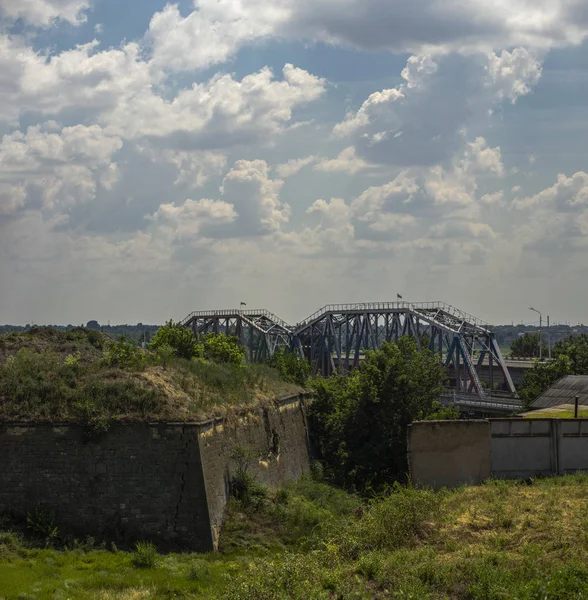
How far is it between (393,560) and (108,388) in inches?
522

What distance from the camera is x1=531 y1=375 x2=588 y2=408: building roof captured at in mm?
38062

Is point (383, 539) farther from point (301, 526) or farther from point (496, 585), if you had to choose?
point (301, 526)

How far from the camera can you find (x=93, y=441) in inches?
984

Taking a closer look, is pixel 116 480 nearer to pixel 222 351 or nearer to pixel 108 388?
pixel 108 388

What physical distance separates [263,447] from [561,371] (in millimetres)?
32102

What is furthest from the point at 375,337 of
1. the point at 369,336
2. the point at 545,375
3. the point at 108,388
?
the point at 108,388

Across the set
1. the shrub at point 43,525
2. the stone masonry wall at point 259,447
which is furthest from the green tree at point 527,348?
the shrub at point 43,525

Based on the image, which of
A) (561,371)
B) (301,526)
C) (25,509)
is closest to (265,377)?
(301,526)

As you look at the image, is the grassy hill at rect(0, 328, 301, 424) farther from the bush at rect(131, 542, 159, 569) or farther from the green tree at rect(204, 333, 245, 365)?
the green tree at rect(204, 333, 245, 365)

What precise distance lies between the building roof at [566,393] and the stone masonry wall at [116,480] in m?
19.6

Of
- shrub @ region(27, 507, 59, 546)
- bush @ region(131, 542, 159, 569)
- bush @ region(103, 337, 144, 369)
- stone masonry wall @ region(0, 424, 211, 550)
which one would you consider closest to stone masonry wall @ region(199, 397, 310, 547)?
stone masonry wall @ region(0, 424, 211, 550)

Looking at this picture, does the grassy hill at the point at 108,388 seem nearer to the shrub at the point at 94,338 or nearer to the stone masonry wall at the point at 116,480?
the stone masonry wall at the point at 116,480

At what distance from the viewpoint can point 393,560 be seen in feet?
50.0

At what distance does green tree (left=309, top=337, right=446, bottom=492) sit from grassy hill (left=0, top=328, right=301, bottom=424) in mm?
7024
